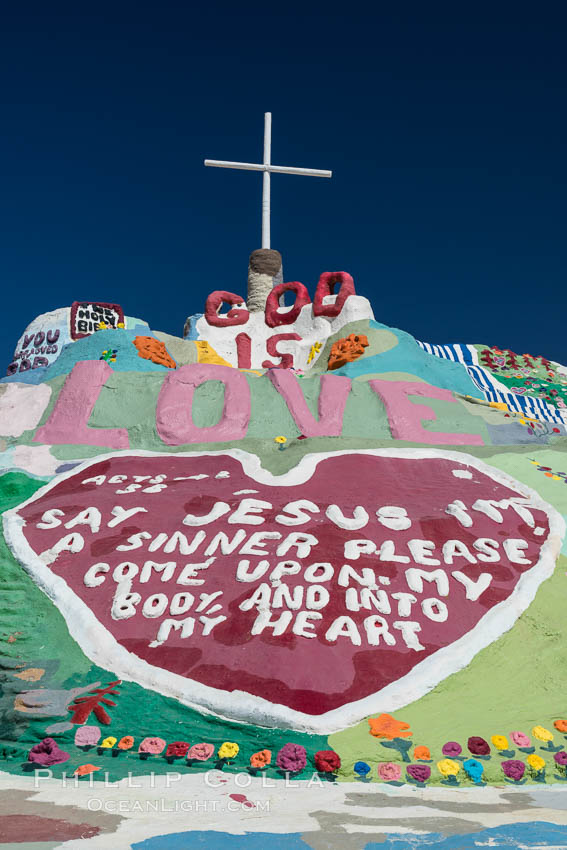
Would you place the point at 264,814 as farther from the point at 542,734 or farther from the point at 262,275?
the point at 262,275

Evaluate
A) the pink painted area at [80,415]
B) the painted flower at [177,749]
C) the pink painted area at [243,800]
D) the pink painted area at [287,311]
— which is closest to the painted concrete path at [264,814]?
the pink painted area at [243,800]

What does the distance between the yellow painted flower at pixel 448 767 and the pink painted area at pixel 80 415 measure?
19.4 ft

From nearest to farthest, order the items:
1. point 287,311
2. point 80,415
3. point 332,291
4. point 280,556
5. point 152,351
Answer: point 280,556 < point 80,415 < point 152,351 < point 332,291 < point 287,311

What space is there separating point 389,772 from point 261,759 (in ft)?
2.21

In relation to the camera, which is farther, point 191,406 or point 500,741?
point 191,406

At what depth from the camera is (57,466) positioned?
25.1ft

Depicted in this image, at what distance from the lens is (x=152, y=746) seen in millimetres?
3668

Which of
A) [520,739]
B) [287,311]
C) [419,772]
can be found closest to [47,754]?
[419,772]

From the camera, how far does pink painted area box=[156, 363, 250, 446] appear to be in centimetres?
845

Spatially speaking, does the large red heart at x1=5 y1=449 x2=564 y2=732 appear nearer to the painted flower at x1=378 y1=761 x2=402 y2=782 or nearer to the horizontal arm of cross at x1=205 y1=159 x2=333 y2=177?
the painted flower at x1=378 y1=761 x2=402 y2=782

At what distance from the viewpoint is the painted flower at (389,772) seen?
3.34 meters

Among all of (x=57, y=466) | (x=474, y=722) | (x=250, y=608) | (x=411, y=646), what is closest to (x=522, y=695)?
(x=474, y=722)

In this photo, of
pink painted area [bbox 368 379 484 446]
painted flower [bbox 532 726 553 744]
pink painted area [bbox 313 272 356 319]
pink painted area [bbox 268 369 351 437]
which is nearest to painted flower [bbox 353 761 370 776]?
painted flower [bbox 532 726 553 744]

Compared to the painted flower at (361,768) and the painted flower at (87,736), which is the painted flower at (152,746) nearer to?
the painted flower at (87,736)
